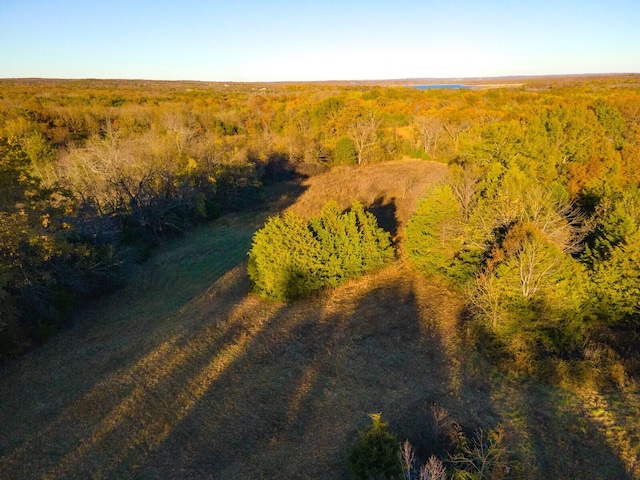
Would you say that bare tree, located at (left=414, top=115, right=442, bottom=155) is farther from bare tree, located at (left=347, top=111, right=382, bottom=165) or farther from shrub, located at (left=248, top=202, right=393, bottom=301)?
shrub, located at (left=248, top=202, right=393, bottom=301)

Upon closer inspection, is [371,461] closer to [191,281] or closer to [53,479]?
[53,479]

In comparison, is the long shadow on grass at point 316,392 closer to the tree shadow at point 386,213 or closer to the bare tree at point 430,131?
the tree shadow at point 386,213

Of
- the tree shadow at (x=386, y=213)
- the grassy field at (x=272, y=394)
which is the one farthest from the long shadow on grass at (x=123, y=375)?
the tree shadow at (x=386, y=213)

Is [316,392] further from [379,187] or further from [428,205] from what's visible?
[379,187]

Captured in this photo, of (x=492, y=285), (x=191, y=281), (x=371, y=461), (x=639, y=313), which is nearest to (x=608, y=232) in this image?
(x=639, y=313)

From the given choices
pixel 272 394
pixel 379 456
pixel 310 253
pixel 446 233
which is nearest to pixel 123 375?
pixel 272 394

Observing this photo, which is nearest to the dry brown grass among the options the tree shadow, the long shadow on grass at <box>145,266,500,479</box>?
the tree shadow
